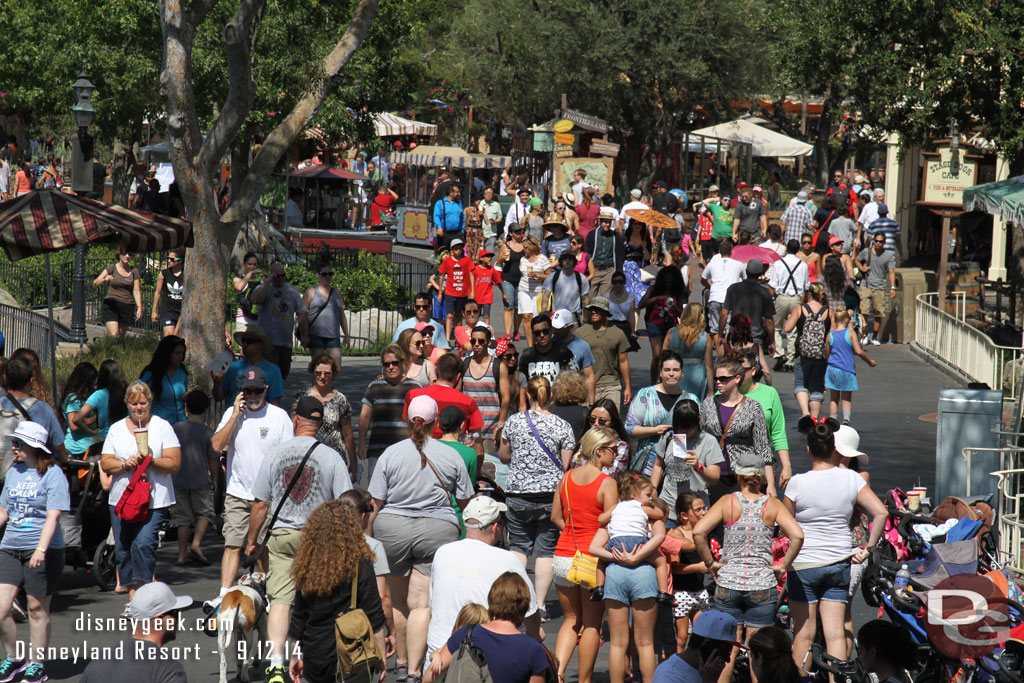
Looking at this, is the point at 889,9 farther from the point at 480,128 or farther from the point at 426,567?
the point at 480,128

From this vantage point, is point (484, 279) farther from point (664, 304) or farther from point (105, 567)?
point (105, 567)

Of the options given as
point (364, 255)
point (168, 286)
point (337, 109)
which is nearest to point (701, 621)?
point (168, 286)

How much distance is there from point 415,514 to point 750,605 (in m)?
1.98

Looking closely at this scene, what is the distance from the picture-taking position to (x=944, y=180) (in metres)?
25.2

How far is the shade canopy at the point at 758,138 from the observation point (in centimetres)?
3744

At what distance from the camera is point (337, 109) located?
81.0ft

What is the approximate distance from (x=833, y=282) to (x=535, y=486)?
8137mm

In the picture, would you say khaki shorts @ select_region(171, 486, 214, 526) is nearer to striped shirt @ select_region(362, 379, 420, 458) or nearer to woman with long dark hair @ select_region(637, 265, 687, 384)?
striped shirt @ select_region(362, 379, 420, 458)

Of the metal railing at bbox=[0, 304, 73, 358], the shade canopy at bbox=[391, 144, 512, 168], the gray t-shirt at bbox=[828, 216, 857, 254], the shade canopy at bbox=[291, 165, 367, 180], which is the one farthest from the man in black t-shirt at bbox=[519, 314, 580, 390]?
the shade canopy at bbox=[391, 144, 512, 168]

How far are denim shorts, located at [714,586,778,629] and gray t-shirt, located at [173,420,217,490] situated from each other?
4.05 metres

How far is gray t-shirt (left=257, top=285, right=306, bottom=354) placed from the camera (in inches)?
529

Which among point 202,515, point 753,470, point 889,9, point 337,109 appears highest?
point 889,9

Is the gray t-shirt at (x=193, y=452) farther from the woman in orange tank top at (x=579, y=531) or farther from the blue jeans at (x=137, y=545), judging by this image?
the woman in orange tank top at (x=579, y=531)

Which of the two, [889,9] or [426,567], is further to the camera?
[889,9]
